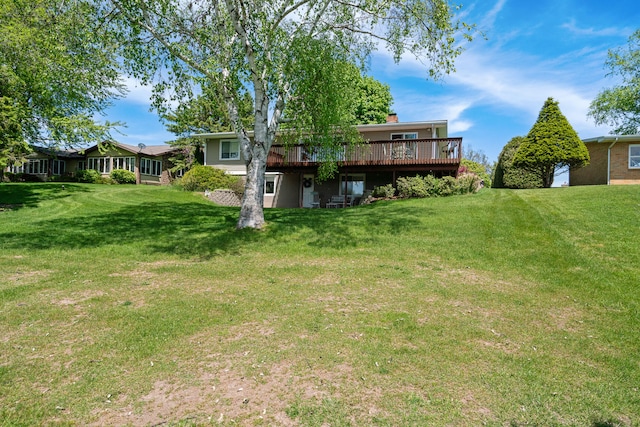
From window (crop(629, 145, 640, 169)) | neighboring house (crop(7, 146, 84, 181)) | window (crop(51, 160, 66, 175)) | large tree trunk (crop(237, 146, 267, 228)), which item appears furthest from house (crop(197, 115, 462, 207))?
window (crop(51, 160, 66, 175))

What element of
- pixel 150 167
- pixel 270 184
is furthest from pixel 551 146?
pixel 150 167

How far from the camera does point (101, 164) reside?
3644cm

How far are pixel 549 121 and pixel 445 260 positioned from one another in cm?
1621

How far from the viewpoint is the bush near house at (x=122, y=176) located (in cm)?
3266

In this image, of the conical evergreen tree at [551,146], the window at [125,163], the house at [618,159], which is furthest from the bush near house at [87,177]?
the house at [618,159]

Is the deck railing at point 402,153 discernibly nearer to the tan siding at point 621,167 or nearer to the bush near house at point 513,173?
the bush near house at point 513,173

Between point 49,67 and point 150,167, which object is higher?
point 49,67

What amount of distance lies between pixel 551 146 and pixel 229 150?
19.4 m

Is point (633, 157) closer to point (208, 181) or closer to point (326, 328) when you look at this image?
point (208, 181)

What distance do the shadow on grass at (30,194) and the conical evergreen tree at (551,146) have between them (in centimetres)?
2487

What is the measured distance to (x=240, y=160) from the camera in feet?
84.0

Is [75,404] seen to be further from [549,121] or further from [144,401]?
[549,121]

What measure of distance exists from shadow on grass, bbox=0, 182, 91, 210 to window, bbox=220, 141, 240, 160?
28.8ft

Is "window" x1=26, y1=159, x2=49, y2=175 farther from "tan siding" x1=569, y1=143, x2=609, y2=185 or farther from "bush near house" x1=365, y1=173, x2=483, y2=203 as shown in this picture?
"tan siding" x1=569, y1=143, x2=609, y2=185
